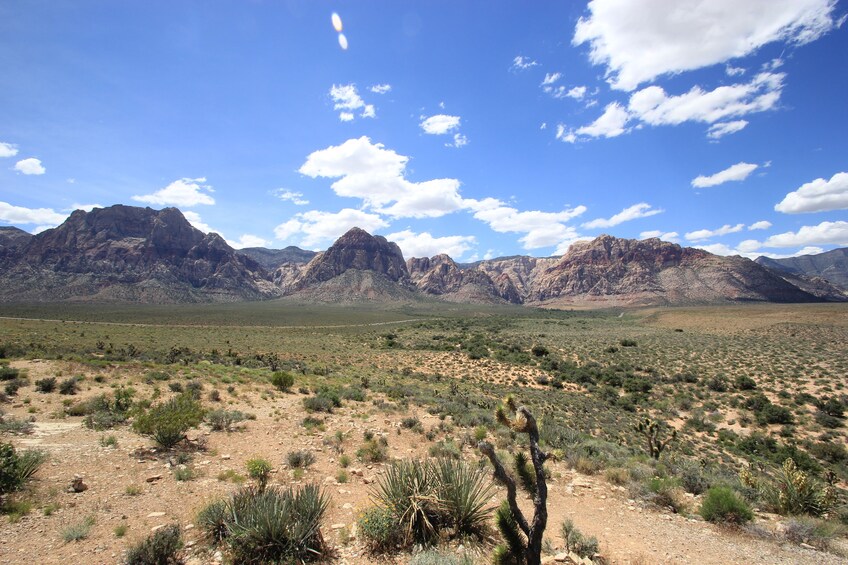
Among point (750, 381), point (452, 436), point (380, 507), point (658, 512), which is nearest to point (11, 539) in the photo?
point (380, 507)

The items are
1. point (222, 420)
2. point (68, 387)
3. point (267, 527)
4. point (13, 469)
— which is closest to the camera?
point (267, 527)

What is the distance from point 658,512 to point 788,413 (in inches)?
774

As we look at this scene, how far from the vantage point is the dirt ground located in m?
5.71

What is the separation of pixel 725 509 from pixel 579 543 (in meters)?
3.52

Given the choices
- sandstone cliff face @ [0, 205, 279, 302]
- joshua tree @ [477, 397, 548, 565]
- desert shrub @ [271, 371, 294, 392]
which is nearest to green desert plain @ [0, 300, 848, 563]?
desert shrub @ [271, 371, 294, 392]

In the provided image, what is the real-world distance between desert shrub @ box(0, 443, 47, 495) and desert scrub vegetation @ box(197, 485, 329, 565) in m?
3.44

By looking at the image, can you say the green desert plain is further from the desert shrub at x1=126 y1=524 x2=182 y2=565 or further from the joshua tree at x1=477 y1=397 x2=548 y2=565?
the joshua tree at x1=477 y1=397 x2=548 y2=565

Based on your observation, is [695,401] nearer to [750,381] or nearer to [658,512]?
[750,381]

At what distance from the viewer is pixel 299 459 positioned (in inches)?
361

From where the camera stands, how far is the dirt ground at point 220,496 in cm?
571

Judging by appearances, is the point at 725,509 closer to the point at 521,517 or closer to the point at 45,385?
the point at 521,517

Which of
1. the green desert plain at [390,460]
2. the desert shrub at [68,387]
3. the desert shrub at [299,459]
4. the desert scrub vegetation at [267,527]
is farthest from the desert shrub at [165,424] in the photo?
the desert shrub at [68,387]

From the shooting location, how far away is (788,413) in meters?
20.3

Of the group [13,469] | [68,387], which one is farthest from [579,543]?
[68,387]
